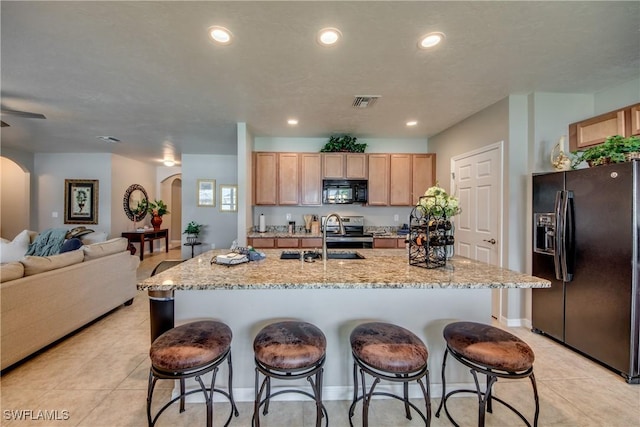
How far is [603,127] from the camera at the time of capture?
2607mm

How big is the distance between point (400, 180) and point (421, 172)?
400mm

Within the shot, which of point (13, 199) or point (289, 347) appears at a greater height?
point (13, 199)

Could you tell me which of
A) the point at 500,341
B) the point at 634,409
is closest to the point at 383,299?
the point at 500,341

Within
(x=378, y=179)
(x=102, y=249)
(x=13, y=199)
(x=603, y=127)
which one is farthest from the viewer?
(x=13, y=199)

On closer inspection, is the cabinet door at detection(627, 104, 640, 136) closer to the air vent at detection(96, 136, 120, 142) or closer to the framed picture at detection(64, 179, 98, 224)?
the air vent at detection(96, 136, 120, 142)

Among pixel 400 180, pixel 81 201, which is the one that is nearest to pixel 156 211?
pixel 81 201

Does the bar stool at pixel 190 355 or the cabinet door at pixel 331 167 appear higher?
the cabinet door at pixel 331 167

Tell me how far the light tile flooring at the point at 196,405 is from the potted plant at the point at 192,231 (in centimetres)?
383

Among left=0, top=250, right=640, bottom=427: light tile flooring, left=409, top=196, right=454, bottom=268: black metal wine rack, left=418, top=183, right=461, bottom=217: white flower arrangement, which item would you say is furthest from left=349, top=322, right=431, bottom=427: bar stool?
left=418, top=183, right=461, bottom=217: white flower arrangement

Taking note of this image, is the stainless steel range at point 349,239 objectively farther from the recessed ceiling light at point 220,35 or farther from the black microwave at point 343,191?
the recessed ceiling light at point 220,35

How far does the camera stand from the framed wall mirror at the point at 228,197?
→ 256 inches

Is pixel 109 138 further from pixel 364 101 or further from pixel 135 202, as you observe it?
pixel 364 101

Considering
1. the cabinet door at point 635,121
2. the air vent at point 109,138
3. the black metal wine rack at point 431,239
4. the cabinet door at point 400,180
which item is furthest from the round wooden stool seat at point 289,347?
the air vent at point 109,138

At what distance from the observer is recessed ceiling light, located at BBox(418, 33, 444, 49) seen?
6.27ft
